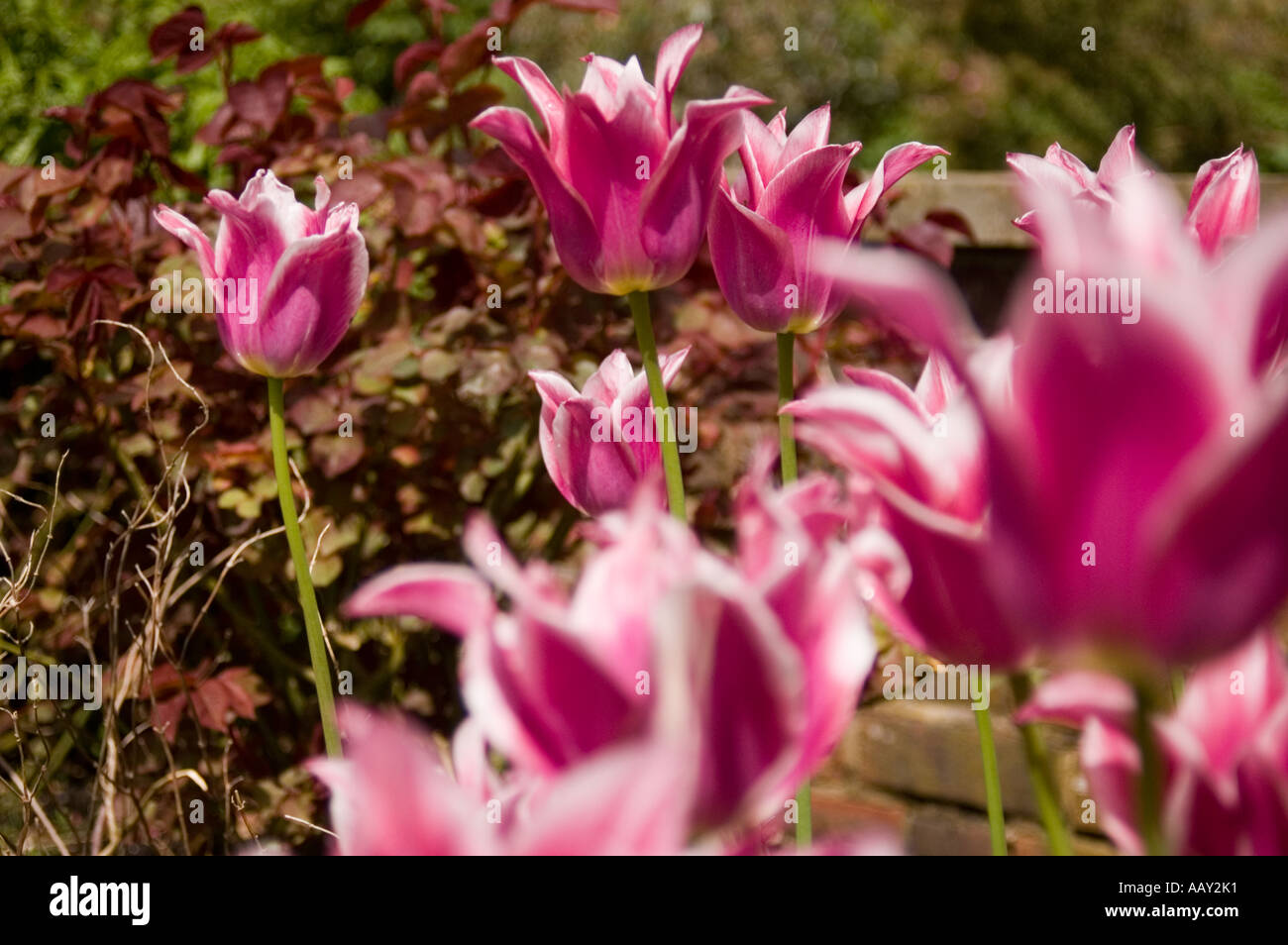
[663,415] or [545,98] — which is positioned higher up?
[545,98]

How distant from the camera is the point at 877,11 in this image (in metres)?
5.31

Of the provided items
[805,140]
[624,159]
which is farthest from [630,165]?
[805,140]

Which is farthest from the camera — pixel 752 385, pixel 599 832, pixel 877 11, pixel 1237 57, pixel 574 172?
pixel 1237 57

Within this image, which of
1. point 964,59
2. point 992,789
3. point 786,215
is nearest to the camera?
point 992,789

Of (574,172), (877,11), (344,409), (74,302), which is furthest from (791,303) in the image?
(877,11)

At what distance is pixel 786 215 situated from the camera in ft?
2.19

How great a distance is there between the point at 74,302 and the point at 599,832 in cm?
139

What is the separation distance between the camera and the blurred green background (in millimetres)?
5453

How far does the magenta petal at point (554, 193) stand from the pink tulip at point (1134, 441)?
347 mm

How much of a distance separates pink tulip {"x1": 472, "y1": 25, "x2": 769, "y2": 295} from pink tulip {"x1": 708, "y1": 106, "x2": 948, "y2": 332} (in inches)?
1.1

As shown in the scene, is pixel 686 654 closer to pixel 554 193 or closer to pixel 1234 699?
pixel 1234 699

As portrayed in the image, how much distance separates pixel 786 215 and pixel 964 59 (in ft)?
23.1
